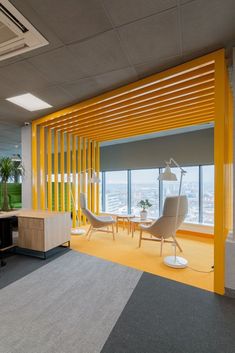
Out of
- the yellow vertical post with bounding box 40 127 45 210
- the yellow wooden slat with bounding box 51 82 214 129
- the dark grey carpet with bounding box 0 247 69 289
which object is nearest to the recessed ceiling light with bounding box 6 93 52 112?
the yellow wooden slat with bounding box 51 82 214 129

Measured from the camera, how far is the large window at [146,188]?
20.5 ft

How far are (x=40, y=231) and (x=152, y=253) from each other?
7.15 feet

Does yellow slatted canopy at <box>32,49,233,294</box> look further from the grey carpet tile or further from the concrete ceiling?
the grey carpet tile

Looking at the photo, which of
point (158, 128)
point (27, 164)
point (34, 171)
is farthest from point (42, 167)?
point (158, 128)

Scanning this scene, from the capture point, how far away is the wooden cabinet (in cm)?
333

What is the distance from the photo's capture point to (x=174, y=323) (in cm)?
180

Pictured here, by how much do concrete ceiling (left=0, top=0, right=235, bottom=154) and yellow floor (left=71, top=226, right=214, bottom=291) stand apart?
308cm

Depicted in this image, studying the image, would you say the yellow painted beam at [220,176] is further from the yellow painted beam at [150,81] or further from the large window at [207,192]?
the large window at [207,192]

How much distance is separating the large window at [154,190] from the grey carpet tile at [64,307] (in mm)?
3313

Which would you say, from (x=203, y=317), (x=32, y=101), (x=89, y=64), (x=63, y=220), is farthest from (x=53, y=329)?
(x=32, y=101)

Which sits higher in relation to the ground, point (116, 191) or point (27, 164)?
point (27, 164)

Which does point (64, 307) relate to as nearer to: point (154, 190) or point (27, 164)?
point (27, 164)

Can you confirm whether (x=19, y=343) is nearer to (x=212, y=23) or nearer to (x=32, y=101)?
(x=212, y=23)

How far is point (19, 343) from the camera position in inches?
62.0
